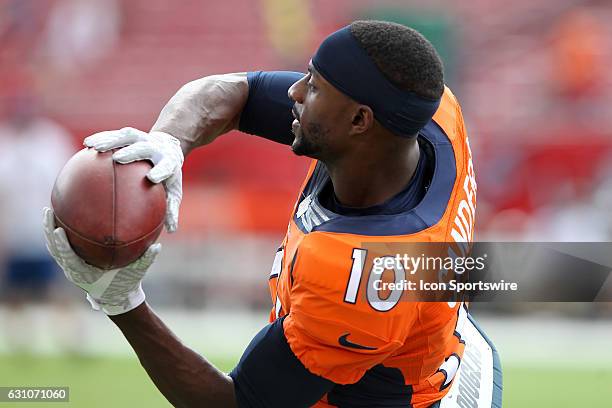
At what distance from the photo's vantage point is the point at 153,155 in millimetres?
3172

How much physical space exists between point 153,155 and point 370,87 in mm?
688

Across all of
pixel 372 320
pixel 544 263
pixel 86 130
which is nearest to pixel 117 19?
pixel 86 130

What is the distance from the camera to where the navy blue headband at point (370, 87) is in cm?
Result: 320

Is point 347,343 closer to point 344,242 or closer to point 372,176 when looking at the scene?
point 344,242

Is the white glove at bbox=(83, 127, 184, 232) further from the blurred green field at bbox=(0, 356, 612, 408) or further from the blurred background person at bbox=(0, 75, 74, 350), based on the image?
the blurred background person at bbox=(0, 75, 74, 350)

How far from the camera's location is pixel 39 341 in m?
9.30

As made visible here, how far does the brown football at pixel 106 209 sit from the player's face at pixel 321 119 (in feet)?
1.70

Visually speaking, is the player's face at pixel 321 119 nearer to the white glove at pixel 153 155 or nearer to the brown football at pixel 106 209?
the white glove at pixel 153 155

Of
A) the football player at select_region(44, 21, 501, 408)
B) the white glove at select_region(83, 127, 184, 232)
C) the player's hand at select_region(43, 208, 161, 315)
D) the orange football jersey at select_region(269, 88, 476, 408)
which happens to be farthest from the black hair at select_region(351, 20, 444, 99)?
the player's hand at select_region(43, 208, 161, 315)

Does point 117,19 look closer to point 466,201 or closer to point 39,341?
point 39,341

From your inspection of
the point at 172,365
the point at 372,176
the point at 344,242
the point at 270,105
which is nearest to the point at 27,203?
the point at 270,105

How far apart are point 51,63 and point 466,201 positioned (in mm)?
12304

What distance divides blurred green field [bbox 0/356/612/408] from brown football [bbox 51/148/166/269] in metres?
3.54

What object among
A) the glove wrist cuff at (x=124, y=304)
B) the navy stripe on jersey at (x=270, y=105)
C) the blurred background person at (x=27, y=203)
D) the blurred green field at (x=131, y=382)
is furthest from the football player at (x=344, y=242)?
the blurred background person at (x=27, y=203)
